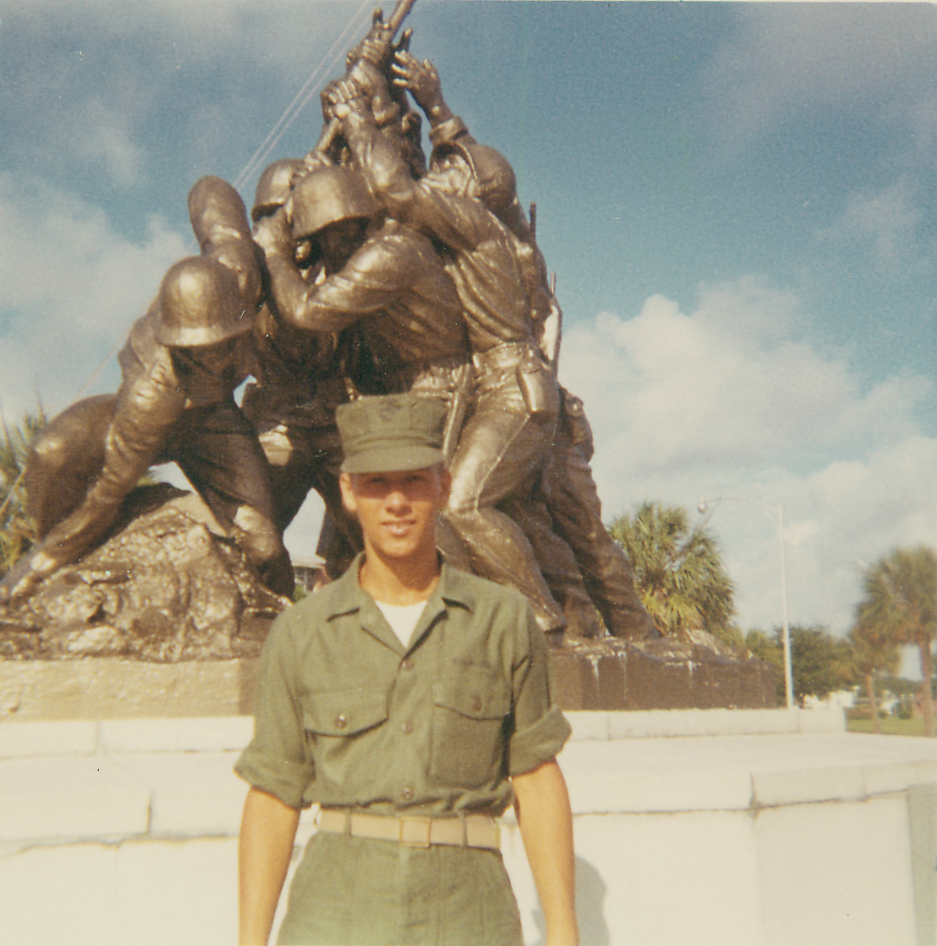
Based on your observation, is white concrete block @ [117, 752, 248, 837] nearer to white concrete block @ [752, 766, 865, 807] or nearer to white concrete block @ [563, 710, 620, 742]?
white concrete block @ [752, 766, 865, 807]

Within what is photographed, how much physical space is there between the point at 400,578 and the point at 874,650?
3027cm

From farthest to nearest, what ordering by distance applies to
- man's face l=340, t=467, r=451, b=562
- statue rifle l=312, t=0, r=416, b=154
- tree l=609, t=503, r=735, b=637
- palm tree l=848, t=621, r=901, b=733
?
palm tree l=848, t=621, r=901, b=733
tree l=609, t=503, r=735, b=637
statue rifle l=312, t=0, r=416, b=154
man's face l=340, t=467, r=451, b=562

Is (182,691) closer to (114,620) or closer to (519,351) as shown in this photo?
(114,620)

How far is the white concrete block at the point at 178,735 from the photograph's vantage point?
3826 mm

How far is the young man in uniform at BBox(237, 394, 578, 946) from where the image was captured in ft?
5.19

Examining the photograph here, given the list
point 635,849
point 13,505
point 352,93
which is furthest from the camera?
point 13,505

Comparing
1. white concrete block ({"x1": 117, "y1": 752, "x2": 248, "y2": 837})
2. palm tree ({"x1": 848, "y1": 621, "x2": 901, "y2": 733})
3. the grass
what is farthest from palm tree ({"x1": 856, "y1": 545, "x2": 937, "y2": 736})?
white concrete block ({"x1": 117, "y1": 752, "x2": 248, "y2": 837})

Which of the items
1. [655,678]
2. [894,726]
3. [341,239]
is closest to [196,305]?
[341,239]

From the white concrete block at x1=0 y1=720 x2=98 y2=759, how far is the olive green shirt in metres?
2.48

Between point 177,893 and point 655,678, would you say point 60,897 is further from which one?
point 655,678

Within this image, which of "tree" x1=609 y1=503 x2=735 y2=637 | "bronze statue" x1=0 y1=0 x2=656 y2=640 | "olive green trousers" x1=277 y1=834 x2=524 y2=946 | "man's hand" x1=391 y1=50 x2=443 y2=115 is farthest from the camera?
"tree" x1=609 y1=503 x2=735 y2=637

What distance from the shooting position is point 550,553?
19.0ft

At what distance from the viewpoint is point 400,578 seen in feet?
5.66

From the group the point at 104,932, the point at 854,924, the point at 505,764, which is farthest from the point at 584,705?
the point at 505,764
